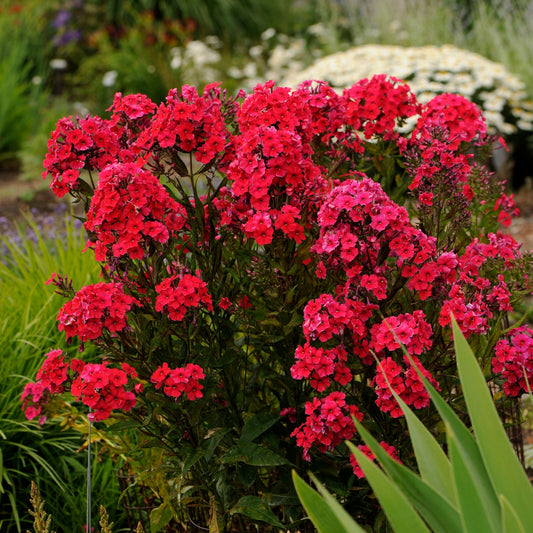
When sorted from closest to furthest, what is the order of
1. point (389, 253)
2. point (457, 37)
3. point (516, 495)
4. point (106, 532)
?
1. point (516, 495)
2. point (106, 532)
3. point (389, 253)
4. point (457, 37)

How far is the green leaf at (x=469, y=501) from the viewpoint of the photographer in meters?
1.24

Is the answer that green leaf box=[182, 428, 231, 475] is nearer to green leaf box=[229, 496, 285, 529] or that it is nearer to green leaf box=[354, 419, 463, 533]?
green leaf box=[229, 496, 285, 529]

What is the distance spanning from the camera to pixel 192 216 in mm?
1952

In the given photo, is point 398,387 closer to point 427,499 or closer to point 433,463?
point 433,463

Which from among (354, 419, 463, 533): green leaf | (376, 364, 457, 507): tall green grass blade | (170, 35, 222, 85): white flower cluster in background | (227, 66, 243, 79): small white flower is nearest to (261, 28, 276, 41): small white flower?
(227, 66, 243, 79): small white flower

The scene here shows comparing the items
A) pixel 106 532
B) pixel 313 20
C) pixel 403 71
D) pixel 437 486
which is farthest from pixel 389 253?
pixel 313 20

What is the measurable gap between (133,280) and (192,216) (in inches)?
8.7

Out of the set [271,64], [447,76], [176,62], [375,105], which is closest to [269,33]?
[271,64]

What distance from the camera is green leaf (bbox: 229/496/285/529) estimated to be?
6.02 ft

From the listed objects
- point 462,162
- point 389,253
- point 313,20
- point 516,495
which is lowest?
point 313,20

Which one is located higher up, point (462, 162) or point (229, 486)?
point (462, 162)

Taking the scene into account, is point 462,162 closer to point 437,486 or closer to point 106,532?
point 437,486

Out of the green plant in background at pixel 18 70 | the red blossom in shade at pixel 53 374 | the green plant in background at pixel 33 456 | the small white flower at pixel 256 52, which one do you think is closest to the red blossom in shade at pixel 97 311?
the red blossom in shade at pixel 53 374

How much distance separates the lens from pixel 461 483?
1.25 m
